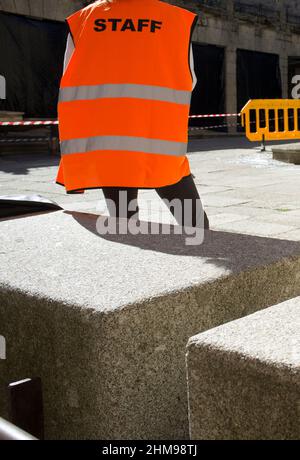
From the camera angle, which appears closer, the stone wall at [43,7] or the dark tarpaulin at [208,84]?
the stone wall at [43,7]

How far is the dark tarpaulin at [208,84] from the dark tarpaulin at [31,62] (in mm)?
6461

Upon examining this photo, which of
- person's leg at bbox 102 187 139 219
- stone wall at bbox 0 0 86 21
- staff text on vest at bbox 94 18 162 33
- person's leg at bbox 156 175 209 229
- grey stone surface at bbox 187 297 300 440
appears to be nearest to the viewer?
grey stone surface at bbox 187 297 300 440

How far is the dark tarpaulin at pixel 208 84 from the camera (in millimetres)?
25047

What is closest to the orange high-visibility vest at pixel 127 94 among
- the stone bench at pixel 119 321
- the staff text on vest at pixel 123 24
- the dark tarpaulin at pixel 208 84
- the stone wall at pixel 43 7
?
the staff text on vest at pixel 123 24

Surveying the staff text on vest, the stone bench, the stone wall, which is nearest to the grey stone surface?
the stone bench

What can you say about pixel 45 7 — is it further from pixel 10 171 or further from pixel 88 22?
pixel 88 22

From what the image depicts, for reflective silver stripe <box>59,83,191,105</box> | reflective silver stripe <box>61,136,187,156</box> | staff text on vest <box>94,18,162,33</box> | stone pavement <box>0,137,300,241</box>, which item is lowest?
stone pavement <box>0,137,300,241</box>

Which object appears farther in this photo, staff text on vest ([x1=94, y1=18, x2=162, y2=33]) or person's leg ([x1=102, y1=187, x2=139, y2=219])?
person's leg ([x1=102, y1=187, x2=139, y2=219])

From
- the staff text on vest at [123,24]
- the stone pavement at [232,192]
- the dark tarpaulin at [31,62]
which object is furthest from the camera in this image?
the dark tarpaulin at [31,62]

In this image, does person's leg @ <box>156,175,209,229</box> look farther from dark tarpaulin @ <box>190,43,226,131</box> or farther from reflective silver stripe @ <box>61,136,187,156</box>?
dark tarpaulin @ <box>190,43,226,131</box>

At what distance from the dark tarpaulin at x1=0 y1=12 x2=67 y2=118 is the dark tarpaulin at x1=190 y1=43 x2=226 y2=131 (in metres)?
6.46

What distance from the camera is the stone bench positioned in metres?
1.94

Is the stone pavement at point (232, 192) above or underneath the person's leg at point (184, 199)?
underneath

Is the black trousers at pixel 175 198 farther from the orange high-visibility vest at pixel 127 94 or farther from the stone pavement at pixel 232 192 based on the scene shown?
the stone pavement at pixel 232 192
